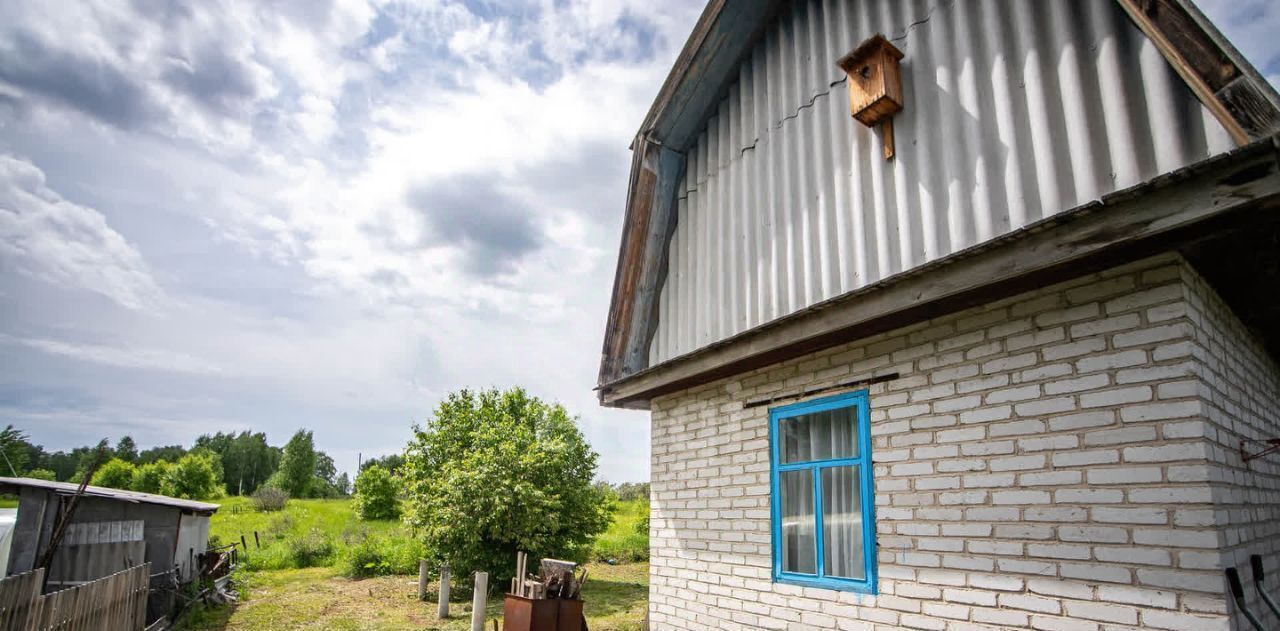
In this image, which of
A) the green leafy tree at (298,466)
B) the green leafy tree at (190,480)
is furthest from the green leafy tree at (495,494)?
the green leafy tree at (298,466)

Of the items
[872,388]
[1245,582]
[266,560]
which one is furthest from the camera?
[266,560]

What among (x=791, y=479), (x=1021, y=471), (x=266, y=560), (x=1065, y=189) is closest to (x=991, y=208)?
(x=1065, y=189)

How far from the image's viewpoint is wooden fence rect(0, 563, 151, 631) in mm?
6848

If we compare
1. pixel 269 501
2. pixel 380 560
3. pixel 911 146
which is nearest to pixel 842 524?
pixel 911 146

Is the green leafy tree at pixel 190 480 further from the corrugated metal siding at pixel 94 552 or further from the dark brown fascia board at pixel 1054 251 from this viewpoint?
the dark brown fascia board at pixel 1054 251

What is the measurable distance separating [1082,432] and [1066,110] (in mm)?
1742

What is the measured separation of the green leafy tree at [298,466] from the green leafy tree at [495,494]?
56336 mm

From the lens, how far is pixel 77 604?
7.89 m

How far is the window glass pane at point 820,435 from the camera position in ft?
15.7

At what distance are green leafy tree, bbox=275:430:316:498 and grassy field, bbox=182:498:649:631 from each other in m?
40.3

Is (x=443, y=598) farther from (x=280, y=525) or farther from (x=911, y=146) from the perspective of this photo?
(x=280, y=525)

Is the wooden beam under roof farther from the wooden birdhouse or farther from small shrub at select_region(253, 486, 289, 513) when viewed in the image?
small shrub at select_region(253, 486, 289, 513)

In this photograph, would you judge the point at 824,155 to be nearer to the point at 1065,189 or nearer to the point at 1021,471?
the point at 1065,189

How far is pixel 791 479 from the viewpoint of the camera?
5.21 metres
